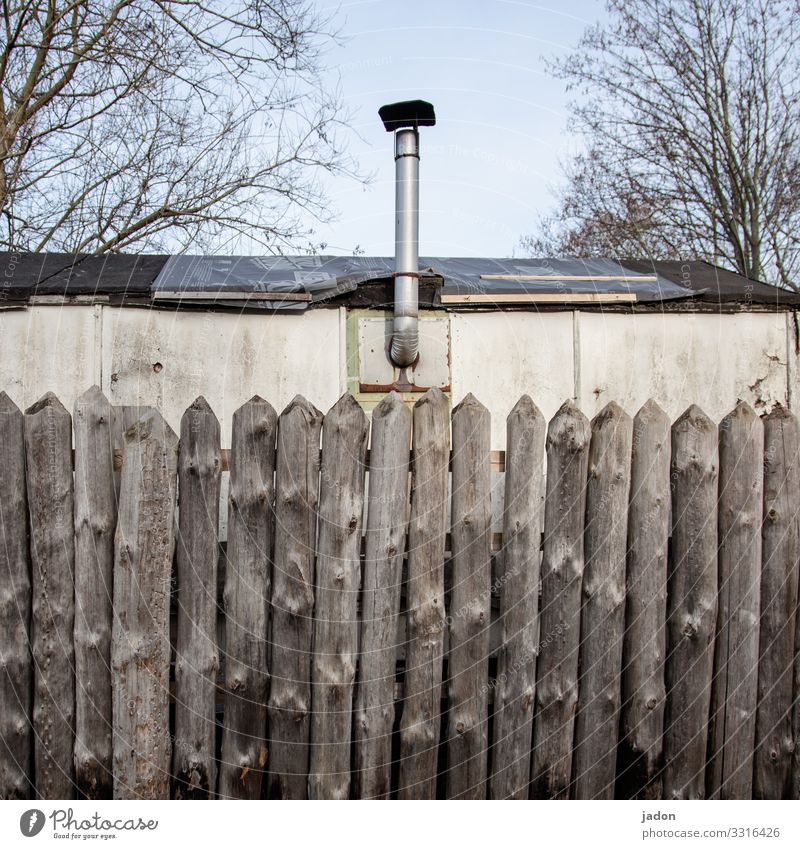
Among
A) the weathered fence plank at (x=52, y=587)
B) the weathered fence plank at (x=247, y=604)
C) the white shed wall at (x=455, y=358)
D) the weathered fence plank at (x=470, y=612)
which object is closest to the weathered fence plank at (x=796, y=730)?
the weathered fence plank at (x=470, y=612)

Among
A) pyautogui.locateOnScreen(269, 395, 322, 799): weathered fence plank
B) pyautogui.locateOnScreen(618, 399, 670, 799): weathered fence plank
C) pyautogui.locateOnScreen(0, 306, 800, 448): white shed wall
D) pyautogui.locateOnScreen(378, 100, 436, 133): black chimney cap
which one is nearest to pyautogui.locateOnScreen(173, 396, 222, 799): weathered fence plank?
pyautogui.locateOnScreen(269, 395, 322, 799): weathered fence plank

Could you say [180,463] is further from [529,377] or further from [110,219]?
[110,219]

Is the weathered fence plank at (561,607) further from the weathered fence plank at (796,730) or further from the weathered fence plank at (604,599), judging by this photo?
the weathered fence plank at (796,730)

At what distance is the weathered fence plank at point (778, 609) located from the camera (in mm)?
3520

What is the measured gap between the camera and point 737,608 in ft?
11.5

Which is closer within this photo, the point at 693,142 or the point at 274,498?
the point at 274,498

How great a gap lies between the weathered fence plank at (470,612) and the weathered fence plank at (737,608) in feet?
3.49

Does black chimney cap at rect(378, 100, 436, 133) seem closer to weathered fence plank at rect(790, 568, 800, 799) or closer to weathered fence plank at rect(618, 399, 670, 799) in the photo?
weathered fence plank at rect(618, 399, 670, 799)

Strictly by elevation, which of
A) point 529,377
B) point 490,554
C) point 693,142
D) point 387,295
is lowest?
point 490,554

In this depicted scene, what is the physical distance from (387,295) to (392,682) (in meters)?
4.15

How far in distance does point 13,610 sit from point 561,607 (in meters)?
2.30

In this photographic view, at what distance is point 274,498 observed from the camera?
3291mm

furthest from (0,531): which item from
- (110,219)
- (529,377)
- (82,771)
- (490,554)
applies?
(110,219)

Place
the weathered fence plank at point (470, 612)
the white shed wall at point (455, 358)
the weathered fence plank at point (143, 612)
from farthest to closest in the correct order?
the white shed wall at point (455, 358), the weathered fence plank at point (470, 612), the weathered fence plank at point (143, 612)
